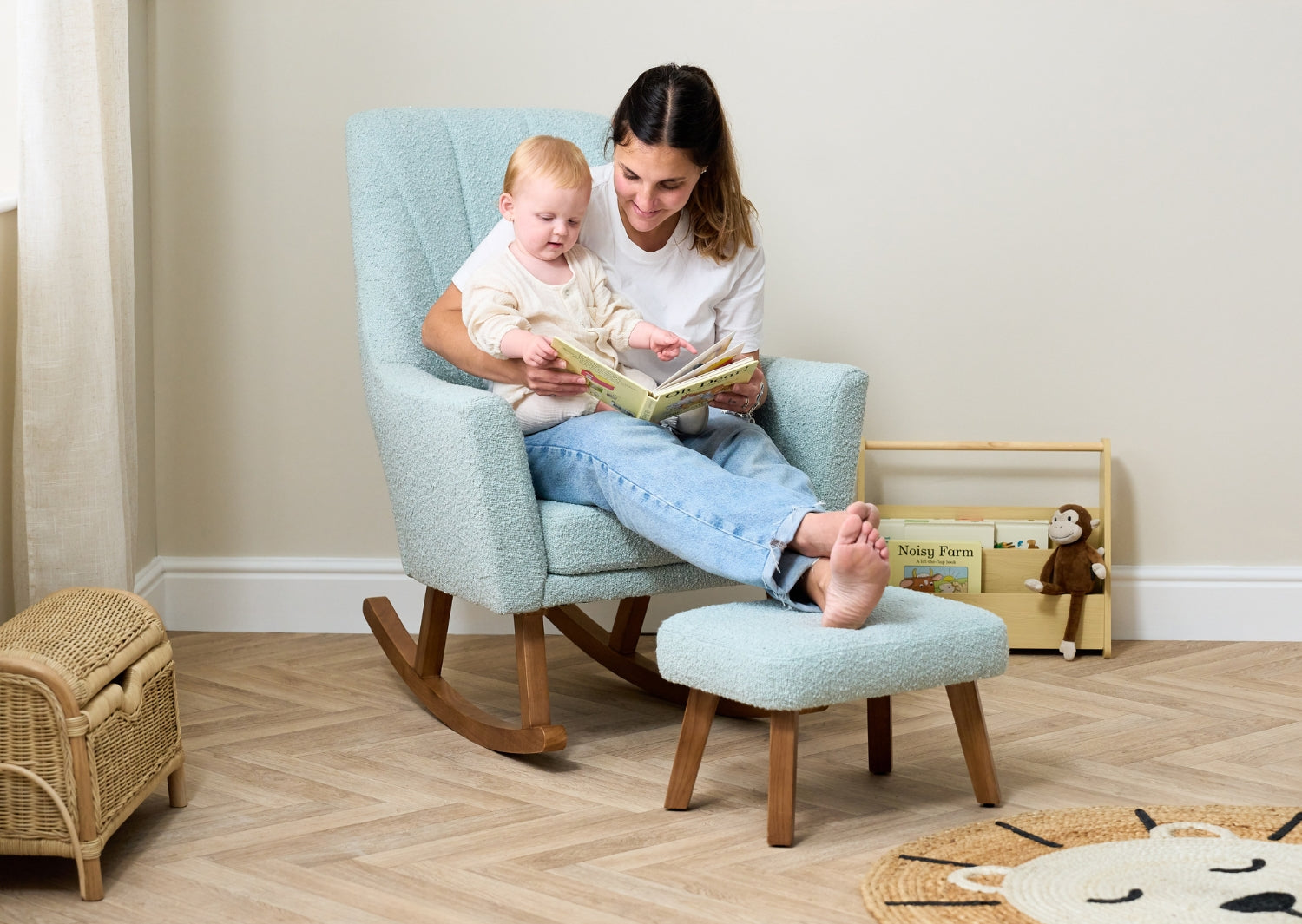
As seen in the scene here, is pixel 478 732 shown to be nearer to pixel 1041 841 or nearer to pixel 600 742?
pixel 600 742

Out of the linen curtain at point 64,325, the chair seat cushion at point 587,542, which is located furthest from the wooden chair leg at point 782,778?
the linen curtain at point 64,325

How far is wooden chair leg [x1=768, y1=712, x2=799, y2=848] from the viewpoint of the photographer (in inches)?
58.7

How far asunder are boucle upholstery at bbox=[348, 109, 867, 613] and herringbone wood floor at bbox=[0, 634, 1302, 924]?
0.25 m

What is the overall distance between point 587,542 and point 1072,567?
3.49 feet

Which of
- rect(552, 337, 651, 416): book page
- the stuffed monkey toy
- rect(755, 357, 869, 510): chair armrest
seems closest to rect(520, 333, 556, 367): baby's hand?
rect(552, 337, 651, 416): book page

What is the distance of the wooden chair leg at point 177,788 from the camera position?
5.33ft

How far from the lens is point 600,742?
1.90m

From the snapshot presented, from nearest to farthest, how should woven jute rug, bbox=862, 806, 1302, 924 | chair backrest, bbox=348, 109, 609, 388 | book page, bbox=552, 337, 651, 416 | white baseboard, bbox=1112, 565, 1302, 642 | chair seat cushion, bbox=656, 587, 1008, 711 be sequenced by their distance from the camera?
woven jute rug, bbox=862, 806, 1302, 924 < chair seat cushion, bbox=656, 587, 1008, 711 < book page, bbox=552, 337, 651, 416 < chair backrest, bbox=348, 109, 609, 388 < white baseboard, bbox=1112, 565, 1302, 642

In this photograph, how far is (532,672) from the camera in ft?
5.85

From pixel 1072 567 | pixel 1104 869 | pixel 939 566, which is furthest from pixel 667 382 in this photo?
pixel 1072 567

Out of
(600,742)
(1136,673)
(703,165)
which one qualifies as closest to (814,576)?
(600,742)

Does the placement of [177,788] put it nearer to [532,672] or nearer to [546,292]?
[532,672]

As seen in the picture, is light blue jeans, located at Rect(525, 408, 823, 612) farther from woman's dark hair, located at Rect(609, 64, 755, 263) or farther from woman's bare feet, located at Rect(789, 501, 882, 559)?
woman's dark hair, located at Rect(609, 64, 755, 263)

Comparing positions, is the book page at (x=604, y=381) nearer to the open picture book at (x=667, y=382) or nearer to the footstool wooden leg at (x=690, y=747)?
the open picture book at (x=667, y=382)
